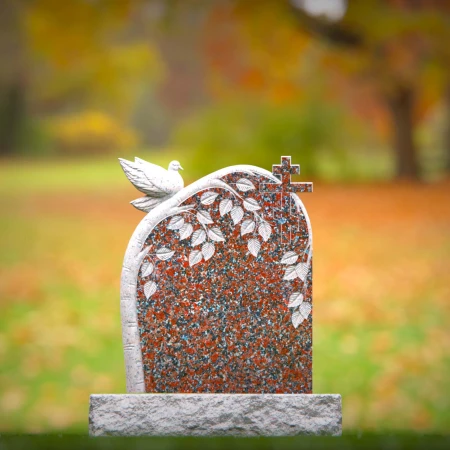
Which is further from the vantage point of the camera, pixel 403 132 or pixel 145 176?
pixel 403 132

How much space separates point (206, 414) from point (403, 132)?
498 inches

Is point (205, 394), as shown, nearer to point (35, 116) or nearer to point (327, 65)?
point (327, 65)

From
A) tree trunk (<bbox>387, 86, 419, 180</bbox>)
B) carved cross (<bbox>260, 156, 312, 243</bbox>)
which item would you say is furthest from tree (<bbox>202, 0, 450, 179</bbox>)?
carved cross (<bbox>260, 156, 312, 243</bbox>)

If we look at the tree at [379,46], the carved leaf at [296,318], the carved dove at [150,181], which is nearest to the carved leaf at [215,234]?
the carved dove at [150,181]

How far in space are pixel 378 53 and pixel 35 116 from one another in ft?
26.2

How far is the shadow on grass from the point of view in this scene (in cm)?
385

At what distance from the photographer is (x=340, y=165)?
16.5m

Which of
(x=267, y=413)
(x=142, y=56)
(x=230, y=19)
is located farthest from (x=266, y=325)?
(x=142, y=56)

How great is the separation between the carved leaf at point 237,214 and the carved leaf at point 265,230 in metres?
0.12

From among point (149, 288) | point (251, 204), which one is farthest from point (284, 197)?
point (149, 288)

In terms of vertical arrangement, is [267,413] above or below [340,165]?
below

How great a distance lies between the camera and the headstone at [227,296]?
13.6 ft

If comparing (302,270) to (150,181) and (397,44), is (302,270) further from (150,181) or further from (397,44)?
(397,44)

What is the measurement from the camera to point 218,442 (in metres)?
3.95
